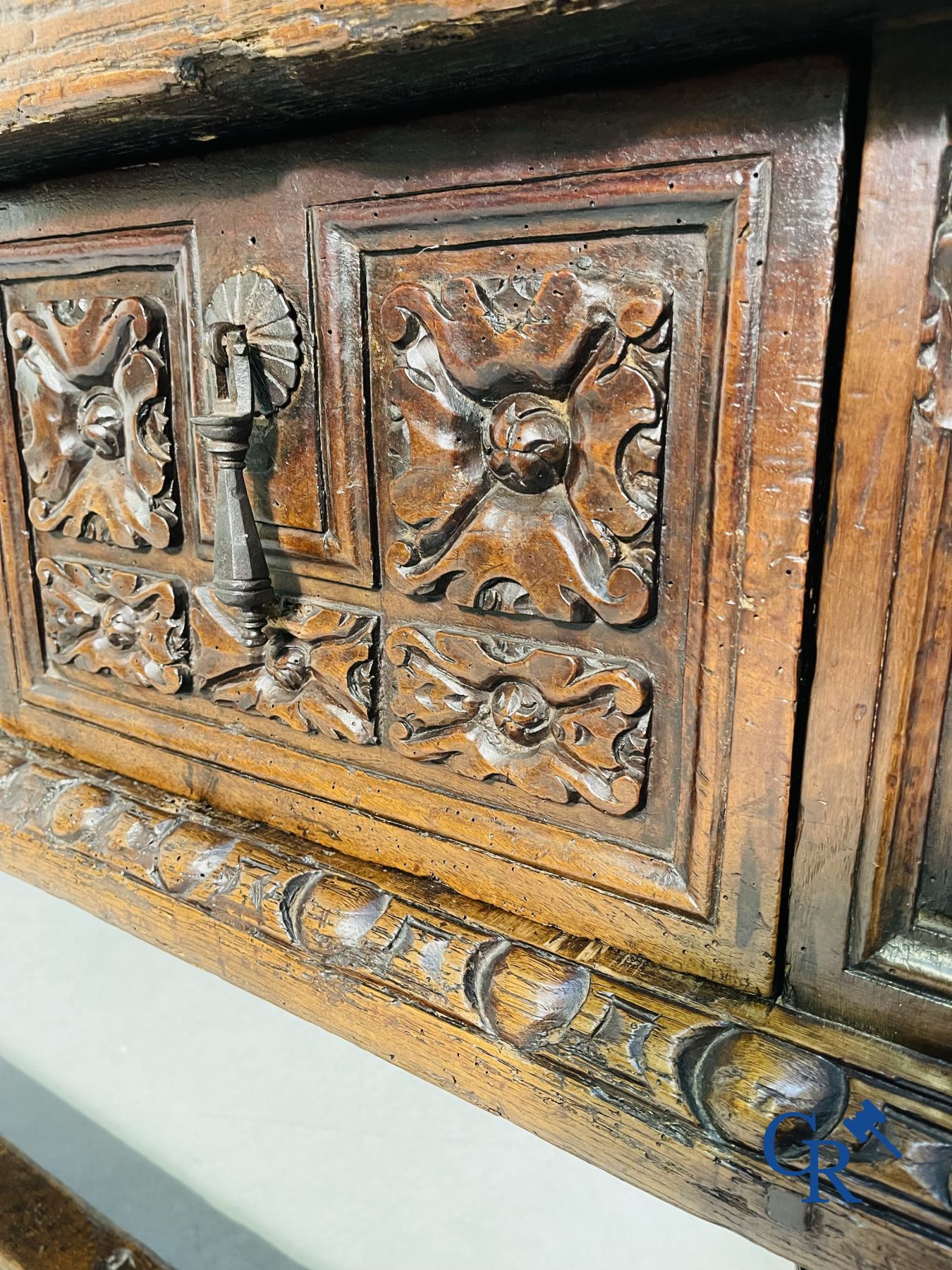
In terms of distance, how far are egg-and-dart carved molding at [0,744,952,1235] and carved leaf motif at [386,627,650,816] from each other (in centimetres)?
10

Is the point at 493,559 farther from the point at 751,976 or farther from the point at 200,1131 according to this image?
the point at 200,1131

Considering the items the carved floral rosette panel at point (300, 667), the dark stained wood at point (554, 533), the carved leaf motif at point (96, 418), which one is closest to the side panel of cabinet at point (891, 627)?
the dark stained wood at point (554, 533)

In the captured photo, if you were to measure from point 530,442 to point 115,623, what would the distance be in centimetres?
39

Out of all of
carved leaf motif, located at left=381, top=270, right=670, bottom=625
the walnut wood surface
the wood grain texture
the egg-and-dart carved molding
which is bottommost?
the walnut wood surface

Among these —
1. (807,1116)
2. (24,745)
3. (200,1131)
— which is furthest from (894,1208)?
(24,745)

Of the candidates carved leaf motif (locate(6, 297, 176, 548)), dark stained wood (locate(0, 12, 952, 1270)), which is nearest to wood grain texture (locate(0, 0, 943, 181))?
dark stained wood (locate(0, 12, 952, 1270))

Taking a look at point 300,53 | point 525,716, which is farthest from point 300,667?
point 300,53

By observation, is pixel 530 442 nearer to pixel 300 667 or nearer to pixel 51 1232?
pixel 300 667

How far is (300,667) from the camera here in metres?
0.61

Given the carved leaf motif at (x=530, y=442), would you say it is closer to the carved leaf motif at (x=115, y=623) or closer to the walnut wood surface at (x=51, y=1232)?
the carved leaf motif at (x=115, y=623)

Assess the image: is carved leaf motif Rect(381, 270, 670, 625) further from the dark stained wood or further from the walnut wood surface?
the walnut wood surface

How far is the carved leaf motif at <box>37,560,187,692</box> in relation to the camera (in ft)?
2.19

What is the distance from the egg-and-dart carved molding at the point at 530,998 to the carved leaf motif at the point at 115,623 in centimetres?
10

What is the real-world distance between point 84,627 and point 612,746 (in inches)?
18.1
